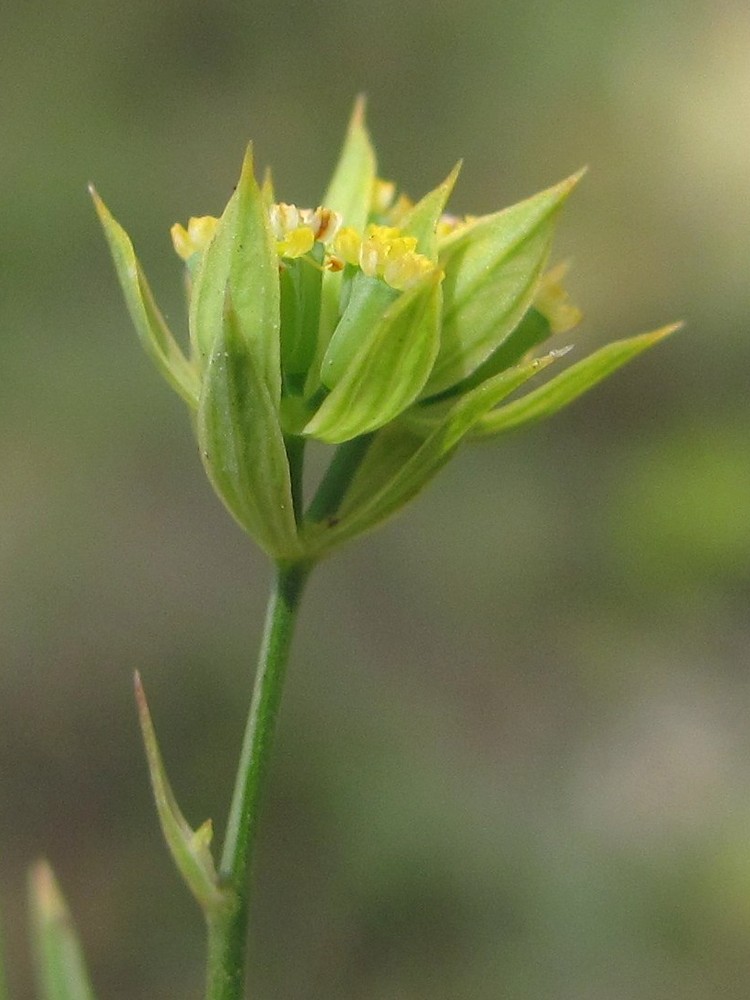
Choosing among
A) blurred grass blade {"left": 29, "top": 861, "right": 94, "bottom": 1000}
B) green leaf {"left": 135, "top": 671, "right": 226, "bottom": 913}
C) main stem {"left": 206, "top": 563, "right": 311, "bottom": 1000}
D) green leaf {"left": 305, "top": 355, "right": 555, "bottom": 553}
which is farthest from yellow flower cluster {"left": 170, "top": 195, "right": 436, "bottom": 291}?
blurred grass blade {"left": 29, "top": 861, "right": 94, "bottom": 1000}

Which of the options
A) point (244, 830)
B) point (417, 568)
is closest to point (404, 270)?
point (244, 830)

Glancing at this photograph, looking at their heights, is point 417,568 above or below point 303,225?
below

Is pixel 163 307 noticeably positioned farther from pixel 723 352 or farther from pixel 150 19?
pixel 723 352

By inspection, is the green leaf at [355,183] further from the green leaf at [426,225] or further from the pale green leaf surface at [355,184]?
the green leaf at [426,225]

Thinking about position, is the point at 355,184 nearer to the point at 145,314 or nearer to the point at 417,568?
the point at 145,314

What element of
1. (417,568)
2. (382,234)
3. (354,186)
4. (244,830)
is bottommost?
(417,568)

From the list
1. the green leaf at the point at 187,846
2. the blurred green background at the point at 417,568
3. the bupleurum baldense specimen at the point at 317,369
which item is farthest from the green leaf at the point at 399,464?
the blurred green background at the point at 417,568

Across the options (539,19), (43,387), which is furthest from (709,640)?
(539,19)
